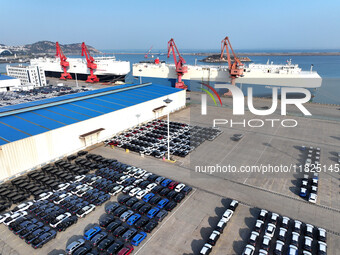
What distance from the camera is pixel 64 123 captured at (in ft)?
114

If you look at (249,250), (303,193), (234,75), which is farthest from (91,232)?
(234,75)

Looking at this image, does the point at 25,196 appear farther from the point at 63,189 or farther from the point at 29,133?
the point at 29,133

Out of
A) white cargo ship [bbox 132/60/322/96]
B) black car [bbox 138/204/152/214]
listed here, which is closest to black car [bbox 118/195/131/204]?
black car [bbox 138/204/152/214]

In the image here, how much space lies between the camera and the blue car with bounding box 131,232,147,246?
18573 millimetres

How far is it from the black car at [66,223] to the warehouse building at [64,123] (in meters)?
12.7

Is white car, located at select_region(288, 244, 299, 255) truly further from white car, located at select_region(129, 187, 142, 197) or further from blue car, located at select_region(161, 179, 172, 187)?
white car, located at select_region(129, 187, 142, 197)

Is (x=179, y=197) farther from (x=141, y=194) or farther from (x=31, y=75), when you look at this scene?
(x=31, y=75)

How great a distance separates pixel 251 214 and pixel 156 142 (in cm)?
2107

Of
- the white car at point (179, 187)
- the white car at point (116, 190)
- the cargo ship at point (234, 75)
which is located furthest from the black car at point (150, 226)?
the cargo ship at point (234, 75)

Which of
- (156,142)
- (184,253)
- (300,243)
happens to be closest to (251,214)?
(300,243)

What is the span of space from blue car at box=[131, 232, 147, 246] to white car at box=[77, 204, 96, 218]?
6341 mm

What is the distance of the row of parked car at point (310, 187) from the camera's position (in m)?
24.4

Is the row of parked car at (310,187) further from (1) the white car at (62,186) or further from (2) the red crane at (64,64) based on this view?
(2) the red crane at (64,64)

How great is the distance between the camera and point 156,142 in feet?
129
